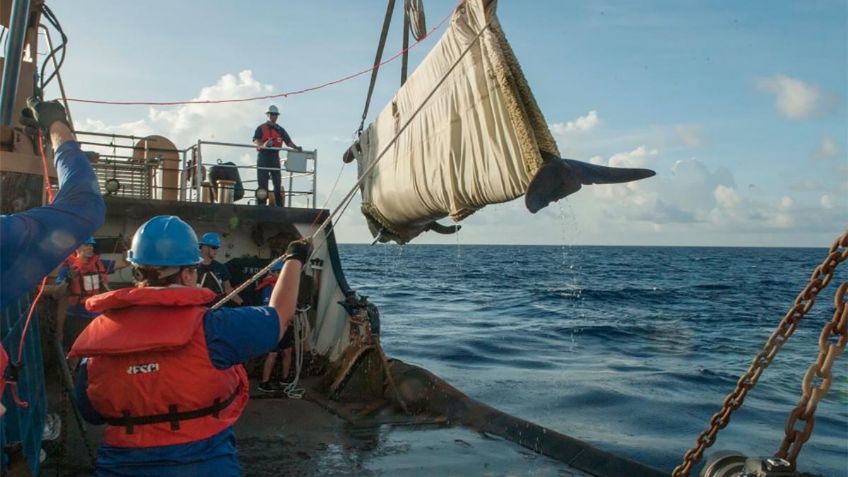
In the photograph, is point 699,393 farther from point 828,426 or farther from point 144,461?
point 144,461

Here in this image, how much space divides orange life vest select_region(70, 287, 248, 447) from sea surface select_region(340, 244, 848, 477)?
7028mm

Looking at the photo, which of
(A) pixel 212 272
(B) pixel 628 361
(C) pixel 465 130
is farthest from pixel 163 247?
(B) pixel 628 361

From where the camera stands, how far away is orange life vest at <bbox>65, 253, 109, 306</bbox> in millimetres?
8273

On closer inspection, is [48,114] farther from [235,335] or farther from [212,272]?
[212,272]

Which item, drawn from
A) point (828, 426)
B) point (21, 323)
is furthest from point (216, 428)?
point (828, 426)

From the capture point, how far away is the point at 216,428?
3.04 meters

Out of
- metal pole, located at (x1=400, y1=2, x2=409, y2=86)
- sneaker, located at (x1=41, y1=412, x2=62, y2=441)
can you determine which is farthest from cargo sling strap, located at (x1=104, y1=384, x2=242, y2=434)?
metal pole, located at (x1=400, y1=2, x2=409, y2=86)

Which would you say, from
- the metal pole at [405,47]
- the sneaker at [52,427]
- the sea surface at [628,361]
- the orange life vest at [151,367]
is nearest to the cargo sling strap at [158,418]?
the orange life vest at [151,367]

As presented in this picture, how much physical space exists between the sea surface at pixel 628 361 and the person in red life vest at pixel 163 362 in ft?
22.8

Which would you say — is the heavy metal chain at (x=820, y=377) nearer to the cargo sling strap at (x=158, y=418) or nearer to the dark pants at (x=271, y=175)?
the cargo sling strap at (x=158, y=418)

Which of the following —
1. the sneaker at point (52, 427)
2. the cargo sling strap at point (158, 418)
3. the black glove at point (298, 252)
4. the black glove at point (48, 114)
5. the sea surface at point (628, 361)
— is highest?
the black glove at point (48, 114)

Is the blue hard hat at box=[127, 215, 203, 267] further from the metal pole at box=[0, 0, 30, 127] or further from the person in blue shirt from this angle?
the metal pole at box=[0, 0, 30, 127]

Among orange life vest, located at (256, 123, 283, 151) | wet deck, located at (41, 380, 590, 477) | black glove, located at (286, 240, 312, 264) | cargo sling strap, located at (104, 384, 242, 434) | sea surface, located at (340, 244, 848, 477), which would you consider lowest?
sea surface, located at (340, 244, 848, 477)

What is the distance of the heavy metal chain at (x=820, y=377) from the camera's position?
2.64 metres
